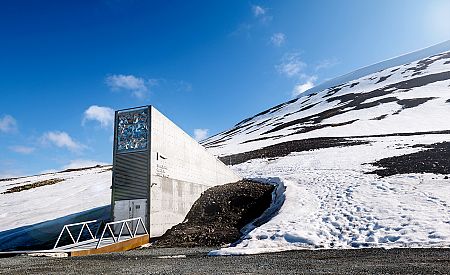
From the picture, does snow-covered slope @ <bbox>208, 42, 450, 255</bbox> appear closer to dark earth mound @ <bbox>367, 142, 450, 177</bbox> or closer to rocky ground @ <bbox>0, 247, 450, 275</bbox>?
dark earth mound @ <bbox>367, 142, 450, 177</bbox>

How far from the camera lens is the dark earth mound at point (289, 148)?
38.7m

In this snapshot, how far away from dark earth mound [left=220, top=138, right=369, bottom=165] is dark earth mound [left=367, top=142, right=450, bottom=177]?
10176 mm

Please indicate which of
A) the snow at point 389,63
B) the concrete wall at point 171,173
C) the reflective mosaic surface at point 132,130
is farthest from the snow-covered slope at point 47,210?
the snow at point 389,63

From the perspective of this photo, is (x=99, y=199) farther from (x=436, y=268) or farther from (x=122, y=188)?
(x=436, y=268)

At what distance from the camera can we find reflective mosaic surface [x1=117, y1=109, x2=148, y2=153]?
18.2 meters

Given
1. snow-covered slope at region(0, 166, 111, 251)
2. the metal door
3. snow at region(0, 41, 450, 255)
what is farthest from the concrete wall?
snow-covered slope at region(0, 166, 111, 251)

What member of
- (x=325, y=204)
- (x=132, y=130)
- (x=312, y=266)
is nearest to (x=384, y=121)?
(x=325, y=204)

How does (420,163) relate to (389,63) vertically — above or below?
below

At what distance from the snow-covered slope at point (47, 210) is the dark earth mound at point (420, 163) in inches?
794

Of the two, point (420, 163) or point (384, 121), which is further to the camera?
point (384, 121)

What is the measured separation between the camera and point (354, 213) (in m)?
15.6

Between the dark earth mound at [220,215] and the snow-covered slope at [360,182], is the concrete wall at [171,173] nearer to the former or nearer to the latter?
the dark earth mound at [220,215]

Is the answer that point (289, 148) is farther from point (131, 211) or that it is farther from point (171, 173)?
point (131, 211)

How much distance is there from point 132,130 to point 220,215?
723 cm
